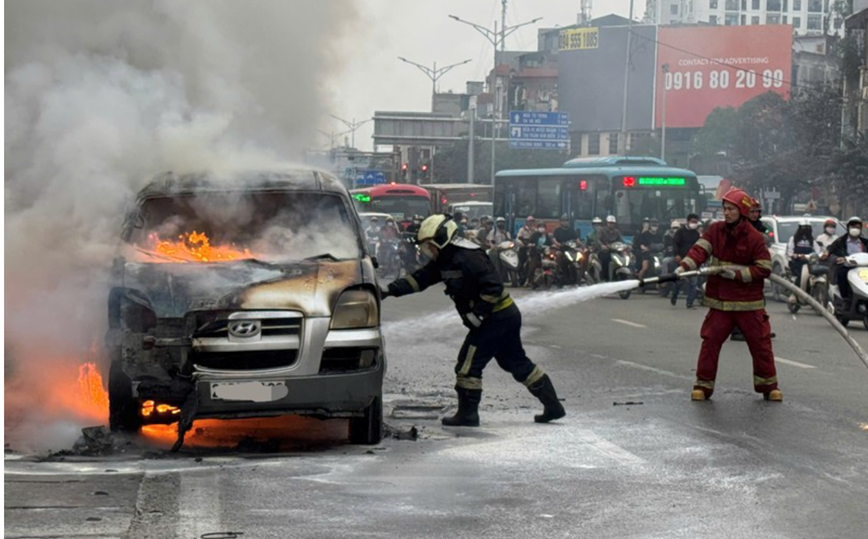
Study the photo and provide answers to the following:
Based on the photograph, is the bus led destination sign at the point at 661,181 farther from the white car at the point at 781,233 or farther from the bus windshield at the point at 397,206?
the bus windshield at the point at 397,206

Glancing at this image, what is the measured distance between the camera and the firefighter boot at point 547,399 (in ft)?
32.9

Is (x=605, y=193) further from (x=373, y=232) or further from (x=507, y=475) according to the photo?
(x=507, y=475)

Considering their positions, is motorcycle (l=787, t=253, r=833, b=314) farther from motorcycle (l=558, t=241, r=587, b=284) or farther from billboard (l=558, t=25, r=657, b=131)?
billboard (l=558, t=25, r=657, b=131)

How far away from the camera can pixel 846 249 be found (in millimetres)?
20438

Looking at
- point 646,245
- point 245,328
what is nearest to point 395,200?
point 646,245

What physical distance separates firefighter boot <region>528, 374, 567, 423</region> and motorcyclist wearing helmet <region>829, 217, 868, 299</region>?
10.9 m

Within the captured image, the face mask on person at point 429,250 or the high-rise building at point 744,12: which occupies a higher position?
the high-rise building at point 744,12

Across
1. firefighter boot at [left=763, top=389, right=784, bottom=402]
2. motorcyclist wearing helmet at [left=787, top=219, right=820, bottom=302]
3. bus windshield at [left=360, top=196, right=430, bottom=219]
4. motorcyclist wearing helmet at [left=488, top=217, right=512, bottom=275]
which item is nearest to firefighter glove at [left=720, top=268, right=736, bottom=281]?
firefighter boot at [left=763, top=389, right=784, bottom=402]

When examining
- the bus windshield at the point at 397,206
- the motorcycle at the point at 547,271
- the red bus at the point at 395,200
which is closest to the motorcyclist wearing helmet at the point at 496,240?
the motorcycle at the point at 547,271

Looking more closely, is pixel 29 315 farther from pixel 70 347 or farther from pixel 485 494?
pixel 485 494

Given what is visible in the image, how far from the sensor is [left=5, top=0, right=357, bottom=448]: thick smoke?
33.8 ft

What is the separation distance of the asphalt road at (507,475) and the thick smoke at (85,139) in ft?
5.51

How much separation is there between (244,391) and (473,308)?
85.7 inches

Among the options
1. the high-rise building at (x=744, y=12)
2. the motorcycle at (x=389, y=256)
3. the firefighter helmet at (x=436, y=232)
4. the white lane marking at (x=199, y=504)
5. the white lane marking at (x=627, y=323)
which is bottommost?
the motorcycle at (x=389, y=256)
